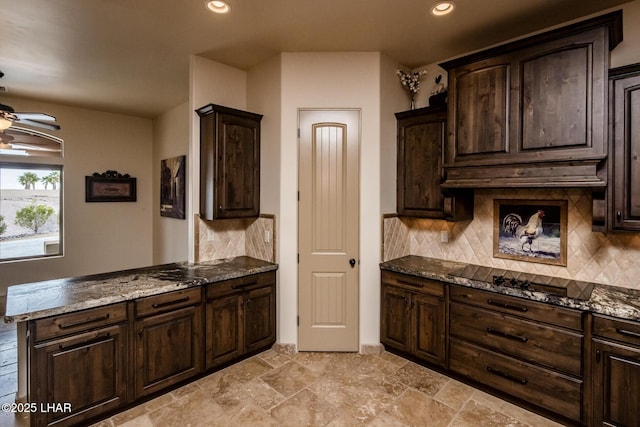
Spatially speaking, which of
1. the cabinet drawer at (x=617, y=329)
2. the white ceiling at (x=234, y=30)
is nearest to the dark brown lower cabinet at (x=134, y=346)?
the white ceiling at (x=234, y=30)

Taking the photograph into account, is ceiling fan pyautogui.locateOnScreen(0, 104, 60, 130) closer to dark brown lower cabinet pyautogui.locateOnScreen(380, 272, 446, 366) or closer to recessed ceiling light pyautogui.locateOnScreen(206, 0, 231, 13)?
recessed ceiling light pyautogui.locateOnScreen(206, 0, 231, 13)

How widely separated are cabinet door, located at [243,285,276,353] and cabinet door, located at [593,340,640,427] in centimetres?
256

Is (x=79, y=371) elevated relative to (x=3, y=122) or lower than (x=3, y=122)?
lower

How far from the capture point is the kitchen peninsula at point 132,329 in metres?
2.05

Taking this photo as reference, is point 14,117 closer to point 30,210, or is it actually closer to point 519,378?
point 30,210

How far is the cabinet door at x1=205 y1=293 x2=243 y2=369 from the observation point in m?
2.82

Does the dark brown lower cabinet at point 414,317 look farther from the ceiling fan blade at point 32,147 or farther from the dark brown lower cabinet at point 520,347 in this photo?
the ceiling fan blade at point 32,147

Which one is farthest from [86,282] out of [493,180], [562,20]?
[562,20]

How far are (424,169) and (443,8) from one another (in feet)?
4.42

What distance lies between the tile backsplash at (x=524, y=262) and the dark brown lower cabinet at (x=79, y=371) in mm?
2395

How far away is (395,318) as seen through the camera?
124 inches

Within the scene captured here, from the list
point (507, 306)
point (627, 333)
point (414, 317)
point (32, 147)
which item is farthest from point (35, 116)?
point (627, 333)

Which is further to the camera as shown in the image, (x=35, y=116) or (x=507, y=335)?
(x=35, y=116)

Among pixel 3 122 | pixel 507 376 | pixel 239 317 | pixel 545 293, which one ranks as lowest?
pixel 507 376
